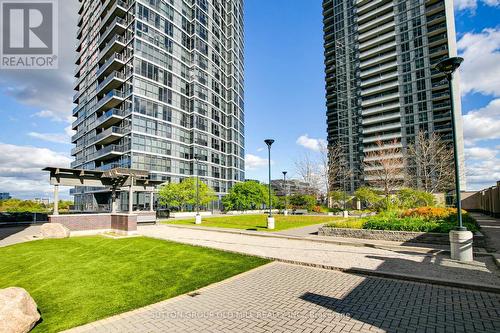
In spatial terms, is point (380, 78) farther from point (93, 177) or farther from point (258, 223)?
point (93, 177)

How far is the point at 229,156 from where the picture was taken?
220ft

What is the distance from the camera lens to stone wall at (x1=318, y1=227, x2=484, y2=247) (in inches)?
472

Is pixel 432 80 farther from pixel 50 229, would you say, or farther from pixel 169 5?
pixel 50 229

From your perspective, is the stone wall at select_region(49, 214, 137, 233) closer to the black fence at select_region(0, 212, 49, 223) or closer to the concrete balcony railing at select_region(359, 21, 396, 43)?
the black fence at select_region(0, 212, 49, 223)

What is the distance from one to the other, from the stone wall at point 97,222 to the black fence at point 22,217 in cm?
1405

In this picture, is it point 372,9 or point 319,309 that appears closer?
point 319,309

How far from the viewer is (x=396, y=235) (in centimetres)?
1342

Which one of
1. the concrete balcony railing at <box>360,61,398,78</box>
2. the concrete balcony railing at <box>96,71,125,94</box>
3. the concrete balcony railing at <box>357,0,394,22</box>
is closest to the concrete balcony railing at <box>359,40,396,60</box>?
the concrete balcony railing at <box>360,61,398,78</box>

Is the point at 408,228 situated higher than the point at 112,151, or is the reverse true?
the point at 112,151

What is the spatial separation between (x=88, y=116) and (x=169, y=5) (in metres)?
28.6

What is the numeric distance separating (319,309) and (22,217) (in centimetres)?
3385

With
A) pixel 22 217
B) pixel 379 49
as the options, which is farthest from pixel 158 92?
pixel 379 49

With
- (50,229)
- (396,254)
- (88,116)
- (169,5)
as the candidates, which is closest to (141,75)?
Answer: (169,5)

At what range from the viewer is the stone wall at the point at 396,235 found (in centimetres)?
1200
